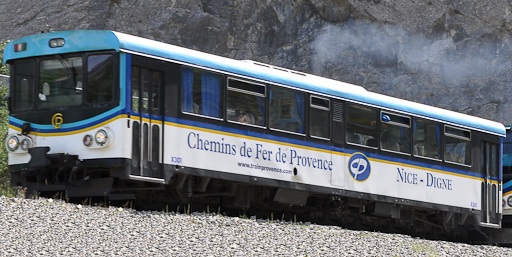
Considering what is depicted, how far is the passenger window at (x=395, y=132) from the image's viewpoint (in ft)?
67.5

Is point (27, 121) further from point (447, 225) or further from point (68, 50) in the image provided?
point (447, 225)

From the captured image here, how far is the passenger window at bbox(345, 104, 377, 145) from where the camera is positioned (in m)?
19.9

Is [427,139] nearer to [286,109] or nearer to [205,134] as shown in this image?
[286,109]

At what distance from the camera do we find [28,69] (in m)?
17.3

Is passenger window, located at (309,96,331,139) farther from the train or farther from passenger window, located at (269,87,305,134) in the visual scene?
passenger window, located at (269,87,305,134)

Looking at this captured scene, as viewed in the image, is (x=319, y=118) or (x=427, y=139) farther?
(x=427, y=139)

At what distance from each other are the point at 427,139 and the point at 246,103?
500cm

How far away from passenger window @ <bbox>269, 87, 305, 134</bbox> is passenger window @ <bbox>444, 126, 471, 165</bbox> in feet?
14.2

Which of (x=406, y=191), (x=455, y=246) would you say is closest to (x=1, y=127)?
(x=406, y=191)

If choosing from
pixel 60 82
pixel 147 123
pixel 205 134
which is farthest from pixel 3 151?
pixel 147 123

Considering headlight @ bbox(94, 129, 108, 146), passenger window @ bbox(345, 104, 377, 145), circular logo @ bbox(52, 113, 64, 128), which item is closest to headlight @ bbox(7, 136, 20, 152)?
circular logo @ bbox(52, 113, 64, 128)

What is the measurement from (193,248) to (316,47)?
27386 mm

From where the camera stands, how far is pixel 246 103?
18.0m

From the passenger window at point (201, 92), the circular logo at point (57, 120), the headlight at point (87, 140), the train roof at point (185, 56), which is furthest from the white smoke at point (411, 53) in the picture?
the headlight at point (87, 140)
